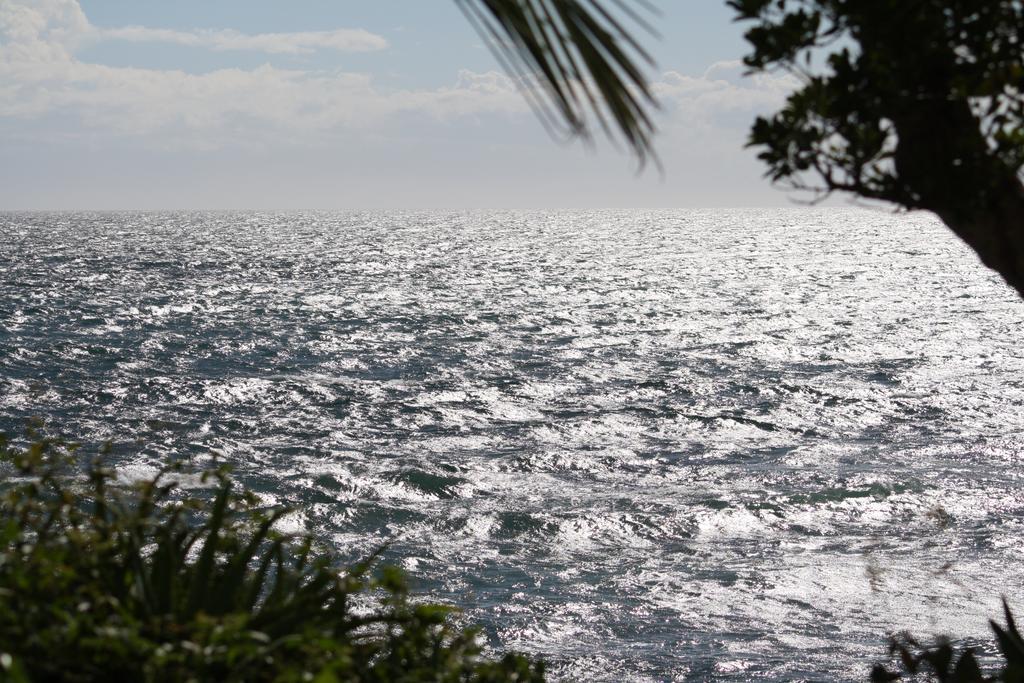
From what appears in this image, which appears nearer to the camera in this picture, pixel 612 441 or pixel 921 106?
pixel 921 106

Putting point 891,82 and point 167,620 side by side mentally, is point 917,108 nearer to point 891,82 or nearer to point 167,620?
point 891,82

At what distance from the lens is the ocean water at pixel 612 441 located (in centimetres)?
1198

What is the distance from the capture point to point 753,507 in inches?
624

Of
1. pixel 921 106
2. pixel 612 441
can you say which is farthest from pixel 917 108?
pixel 612 441

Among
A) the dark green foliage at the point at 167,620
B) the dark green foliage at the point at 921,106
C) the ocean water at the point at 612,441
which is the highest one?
the dark green foliage at the point at 921,106

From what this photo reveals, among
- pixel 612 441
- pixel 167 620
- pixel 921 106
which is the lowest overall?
pixel 612 441

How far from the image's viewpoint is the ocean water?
11977 mm

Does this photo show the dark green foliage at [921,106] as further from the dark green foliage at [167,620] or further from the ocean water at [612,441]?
the ocean water at [612,441]

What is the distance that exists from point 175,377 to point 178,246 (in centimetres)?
6635

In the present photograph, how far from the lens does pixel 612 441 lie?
20047 millimetres

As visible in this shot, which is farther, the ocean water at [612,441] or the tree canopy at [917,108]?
the ocean water at [612,441]

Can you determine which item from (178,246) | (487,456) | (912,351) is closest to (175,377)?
(487,456)

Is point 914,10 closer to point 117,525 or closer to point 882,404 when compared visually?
point 117,525

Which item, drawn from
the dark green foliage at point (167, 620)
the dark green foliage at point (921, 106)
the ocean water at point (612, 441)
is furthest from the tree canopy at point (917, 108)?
the ocean water at point (612, 441)
